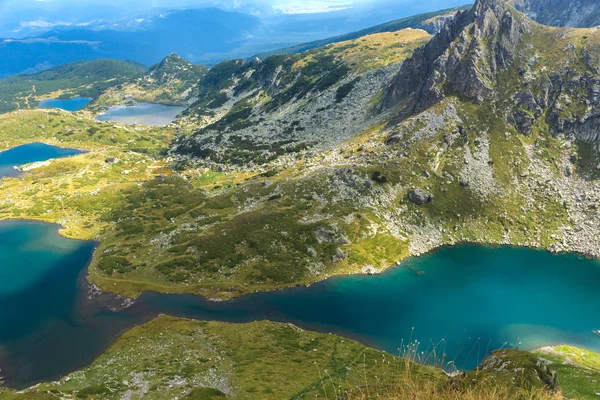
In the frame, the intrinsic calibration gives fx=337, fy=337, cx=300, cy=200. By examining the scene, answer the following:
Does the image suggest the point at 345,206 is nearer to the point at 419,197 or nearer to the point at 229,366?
the point at 419,197

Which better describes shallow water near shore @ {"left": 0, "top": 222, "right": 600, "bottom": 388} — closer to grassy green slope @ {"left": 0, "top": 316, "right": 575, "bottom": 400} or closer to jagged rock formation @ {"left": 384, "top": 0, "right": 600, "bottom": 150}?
grassy green slope @ {"left": 0, "top": 316, "right": 575, "bottom": 400}

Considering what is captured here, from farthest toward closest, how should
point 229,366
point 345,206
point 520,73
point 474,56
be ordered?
point 474,56 → point 520,73 → point 345,206 → point 229,366

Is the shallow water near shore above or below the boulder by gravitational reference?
below

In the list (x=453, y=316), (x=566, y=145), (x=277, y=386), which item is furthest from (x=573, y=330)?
(x=566, y=145)

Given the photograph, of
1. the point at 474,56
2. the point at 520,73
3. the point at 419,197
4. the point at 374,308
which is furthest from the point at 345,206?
the point at 520,73

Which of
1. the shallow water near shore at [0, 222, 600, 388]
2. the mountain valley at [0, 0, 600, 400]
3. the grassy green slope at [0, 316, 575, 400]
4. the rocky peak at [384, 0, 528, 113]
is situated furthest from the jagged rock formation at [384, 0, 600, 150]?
the grassy green slope at [0, 316, 575, 400]

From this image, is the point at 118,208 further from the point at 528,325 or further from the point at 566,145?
the point at 566,145
